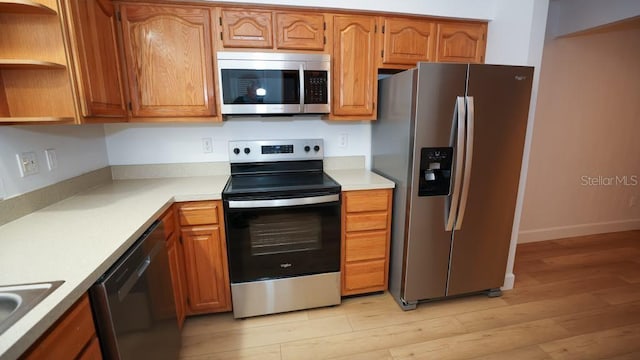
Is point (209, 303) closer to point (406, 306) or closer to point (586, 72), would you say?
point (406, 306)

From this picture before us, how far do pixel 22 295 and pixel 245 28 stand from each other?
1.72 meters

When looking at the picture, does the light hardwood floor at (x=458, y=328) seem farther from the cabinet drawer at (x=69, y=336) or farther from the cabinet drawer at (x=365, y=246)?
the cabinet drawer at (x=69, y=336)

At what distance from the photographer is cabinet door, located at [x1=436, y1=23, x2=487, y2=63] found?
2.12m

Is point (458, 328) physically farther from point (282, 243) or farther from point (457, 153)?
point (282, 243)

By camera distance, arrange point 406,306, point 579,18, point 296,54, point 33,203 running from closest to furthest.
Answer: point 33,203 → point 296,54 → point 406,306 → point 579,18

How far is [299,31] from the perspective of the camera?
1898 millimetres

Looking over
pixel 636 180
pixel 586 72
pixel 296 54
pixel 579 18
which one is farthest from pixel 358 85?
pixel 636 180

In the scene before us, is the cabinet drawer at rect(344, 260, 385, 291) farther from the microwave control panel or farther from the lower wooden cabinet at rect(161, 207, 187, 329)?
the microwave control panel

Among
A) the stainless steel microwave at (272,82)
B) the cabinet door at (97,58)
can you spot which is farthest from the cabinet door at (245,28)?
the cabinet door at (97,58)

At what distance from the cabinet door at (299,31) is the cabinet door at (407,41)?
0.48 meters

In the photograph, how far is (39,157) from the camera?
144cm

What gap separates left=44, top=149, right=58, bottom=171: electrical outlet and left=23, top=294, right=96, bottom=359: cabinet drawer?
3.63ft

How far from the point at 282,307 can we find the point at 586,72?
3622mm

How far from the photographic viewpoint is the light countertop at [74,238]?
668 mm
